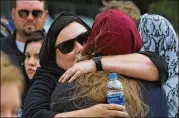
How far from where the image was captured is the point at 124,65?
2713 mm

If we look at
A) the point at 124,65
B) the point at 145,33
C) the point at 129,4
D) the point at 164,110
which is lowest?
the point at 164,110

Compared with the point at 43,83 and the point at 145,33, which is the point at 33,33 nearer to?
the point at 145,33

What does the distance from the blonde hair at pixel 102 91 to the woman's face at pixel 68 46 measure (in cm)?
45

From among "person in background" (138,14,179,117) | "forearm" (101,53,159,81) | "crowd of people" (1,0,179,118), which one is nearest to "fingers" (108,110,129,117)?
"crowd of people" (1,0,179,118)

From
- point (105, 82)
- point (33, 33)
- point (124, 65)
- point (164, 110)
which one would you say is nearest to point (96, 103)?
point (105, 82)

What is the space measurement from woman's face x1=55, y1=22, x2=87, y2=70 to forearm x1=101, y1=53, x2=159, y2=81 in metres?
0.37

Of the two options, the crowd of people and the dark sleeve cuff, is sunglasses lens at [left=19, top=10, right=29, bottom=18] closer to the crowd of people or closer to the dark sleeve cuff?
the crowd of people

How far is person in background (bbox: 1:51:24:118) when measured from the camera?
6.47 feet

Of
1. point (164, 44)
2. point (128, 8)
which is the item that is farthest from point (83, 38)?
point (128, 8)

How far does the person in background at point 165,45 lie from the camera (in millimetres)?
3791

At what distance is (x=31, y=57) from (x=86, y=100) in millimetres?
2442

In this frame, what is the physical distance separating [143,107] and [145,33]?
1326 millimetres

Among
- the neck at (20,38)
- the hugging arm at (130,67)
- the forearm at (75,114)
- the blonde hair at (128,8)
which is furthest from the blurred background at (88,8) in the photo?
the forearm at (75,114)

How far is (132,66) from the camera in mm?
2732
